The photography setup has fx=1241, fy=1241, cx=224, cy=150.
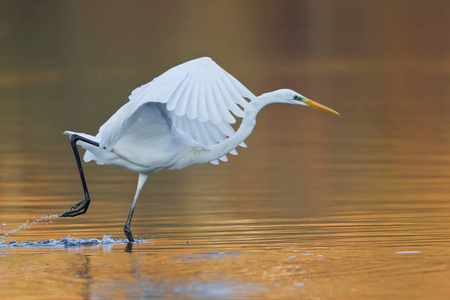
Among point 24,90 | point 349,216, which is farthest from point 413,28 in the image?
point 349,216

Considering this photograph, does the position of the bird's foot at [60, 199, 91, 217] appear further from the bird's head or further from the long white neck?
the bird's head

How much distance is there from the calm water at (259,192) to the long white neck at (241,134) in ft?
2.46

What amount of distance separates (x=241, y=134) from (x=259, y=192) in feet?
11.0

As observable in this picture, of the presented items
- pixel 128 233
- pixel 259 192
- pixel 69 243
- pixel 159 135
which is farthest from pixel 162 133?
pixel 259 192

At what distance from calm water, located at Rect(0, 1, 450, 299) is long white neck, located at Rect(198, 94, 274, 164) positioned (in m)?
0.75

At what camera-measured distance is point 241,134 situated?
12242mm

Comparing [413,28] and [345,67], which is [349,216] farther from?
[413,28]

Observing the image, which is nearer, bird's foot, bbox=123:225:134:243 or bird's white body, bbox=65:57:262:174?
bird's white body, bbox=65:57:262:174

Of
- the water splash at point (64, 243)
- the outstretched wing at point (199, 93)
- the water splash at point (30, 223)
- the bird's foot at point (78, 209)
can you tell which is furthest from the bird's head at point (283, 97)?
the water splash at point (30, 223)

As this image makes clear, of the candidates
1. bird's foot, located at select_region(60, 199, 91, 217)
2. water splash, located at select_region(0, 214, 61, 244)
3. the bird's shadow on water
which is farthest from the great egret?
water splash, located at select_region(0, 214, 61, 244)

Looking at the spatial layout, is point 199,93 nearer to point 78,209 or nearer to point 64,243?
point 64,243

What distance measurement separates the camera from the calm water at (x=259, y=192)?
9789 mm

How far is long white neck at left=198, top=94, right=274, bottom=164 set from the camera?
12.0m

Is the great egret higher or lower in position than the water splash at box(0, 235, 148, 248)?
higher
